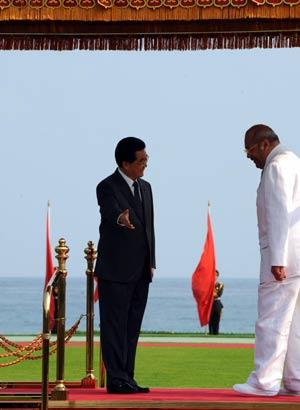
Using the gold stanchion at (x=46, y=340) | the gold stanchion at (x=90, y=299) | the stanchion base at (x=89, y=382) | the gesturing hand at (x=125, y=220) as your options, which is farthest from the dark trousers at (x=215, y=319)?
the gold stanchion at (x=46, y=340)

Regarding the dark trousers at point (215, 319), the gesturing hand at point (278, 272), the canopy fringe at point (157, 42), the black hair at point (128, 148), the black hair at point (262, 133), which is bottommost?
the dark trousers at point (215, 319)

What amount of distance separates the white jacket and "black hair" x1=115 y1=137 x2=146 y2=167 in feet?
2.59

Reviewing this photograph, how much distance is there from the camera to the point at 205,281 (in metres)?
25.2

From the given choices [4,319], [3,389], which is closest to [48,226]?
[3,389]

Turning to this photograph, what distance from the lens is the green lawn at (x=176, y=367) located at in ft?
49.2

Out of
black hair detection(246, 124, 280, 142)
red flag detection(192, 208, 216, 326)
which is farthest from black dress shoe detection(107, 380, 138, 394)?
red flag detection(192, 208, 216, 326)

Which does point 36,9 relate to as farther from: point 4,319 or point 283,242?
point 4,319

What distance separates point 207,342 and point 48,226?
14.4ft

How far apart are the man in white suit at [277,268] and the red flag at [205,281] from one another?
16483 millimetres

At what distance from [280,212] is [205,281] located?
17.0m

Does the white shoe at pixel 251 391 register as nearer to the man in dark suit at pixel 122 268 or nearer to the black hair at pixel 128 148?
the man in dark suit at pixel 122 268

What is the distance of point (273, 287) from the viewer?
329 inches

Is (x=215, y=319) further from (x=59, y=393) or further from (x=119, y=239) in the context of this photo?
(x=59, y=393)

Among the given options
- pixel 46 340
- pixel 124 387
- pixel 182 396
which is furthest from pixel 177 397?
pixel 46 340
